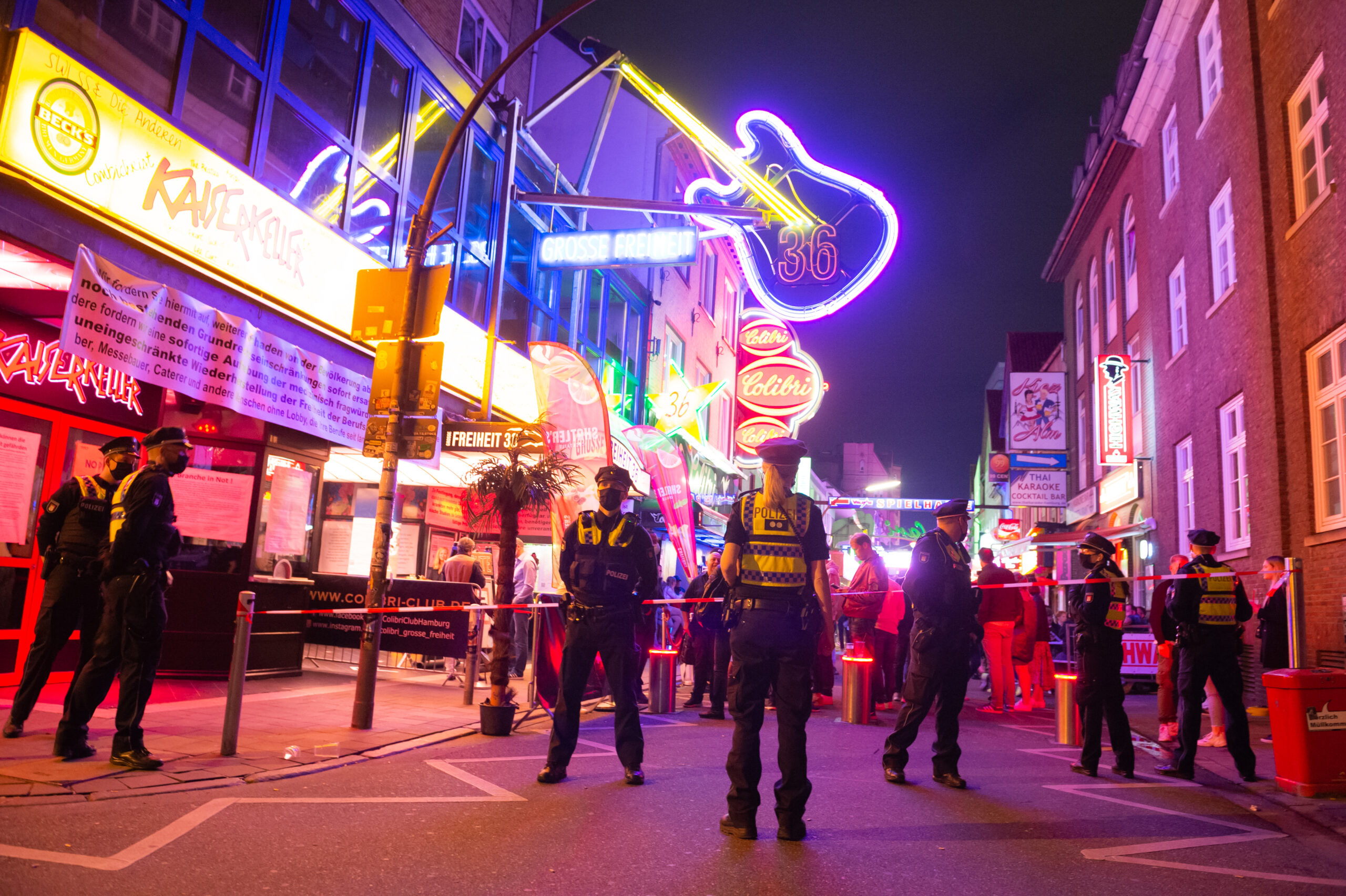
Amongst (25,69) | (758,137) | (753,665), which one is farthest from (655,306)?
(753,665)

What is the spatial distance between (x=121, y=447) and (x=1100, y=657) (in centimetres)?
727

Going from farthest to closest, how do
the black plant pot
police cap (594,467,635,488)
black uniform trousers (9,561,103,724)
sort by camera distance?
the black plant pot, police cap (594,467,635,488), black uniform trousers (9,561,103,724)

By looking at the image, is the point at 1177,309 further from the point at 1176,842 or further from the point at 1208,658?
the point at 1176,842

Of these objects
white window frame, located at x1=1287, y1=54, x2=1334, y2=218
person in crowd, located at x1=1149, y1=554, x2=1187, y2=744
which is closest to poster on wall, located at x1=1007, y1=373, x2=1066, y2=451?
white window frame, located at x1=1287, y1=54, x2=1334, y2=218

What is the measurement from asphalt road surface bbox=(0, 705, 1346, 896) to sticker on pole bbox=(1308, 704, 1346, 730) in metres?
0.71

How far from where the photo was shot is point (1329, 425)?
1201 cm

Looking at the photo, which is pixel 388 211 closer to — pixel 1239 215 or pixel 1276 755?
pixel 1276 755

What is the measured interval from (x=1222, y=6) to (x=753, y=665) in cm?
1597

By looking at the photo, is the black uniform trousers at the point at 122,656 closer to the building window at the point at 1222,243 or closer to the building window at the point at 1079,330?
the building window at the point at 1222,243

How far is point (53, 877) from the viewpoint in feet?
12.3

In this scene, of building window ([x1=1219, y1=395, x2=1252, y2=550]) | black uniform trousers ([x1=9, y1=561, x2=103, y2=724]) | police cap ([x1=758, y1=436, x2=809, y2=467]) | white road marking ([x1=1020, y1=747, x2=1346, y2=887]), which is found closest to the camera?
white road marking ([x1=1020, y1=747, x2=1346, y2=887])

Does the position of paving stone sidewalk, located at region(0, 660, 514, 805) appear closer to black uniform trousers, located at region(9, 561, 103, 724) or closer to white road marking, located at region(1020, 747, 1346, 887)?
black uniform trousers, located at region(9, 561, 103, 724)

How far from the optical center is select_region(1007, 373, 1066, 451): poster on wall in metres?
28.8

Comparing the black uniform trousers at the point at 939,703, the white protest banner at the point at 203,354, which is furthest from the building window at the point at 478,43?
the black uniform trousers at the point at 939,703
